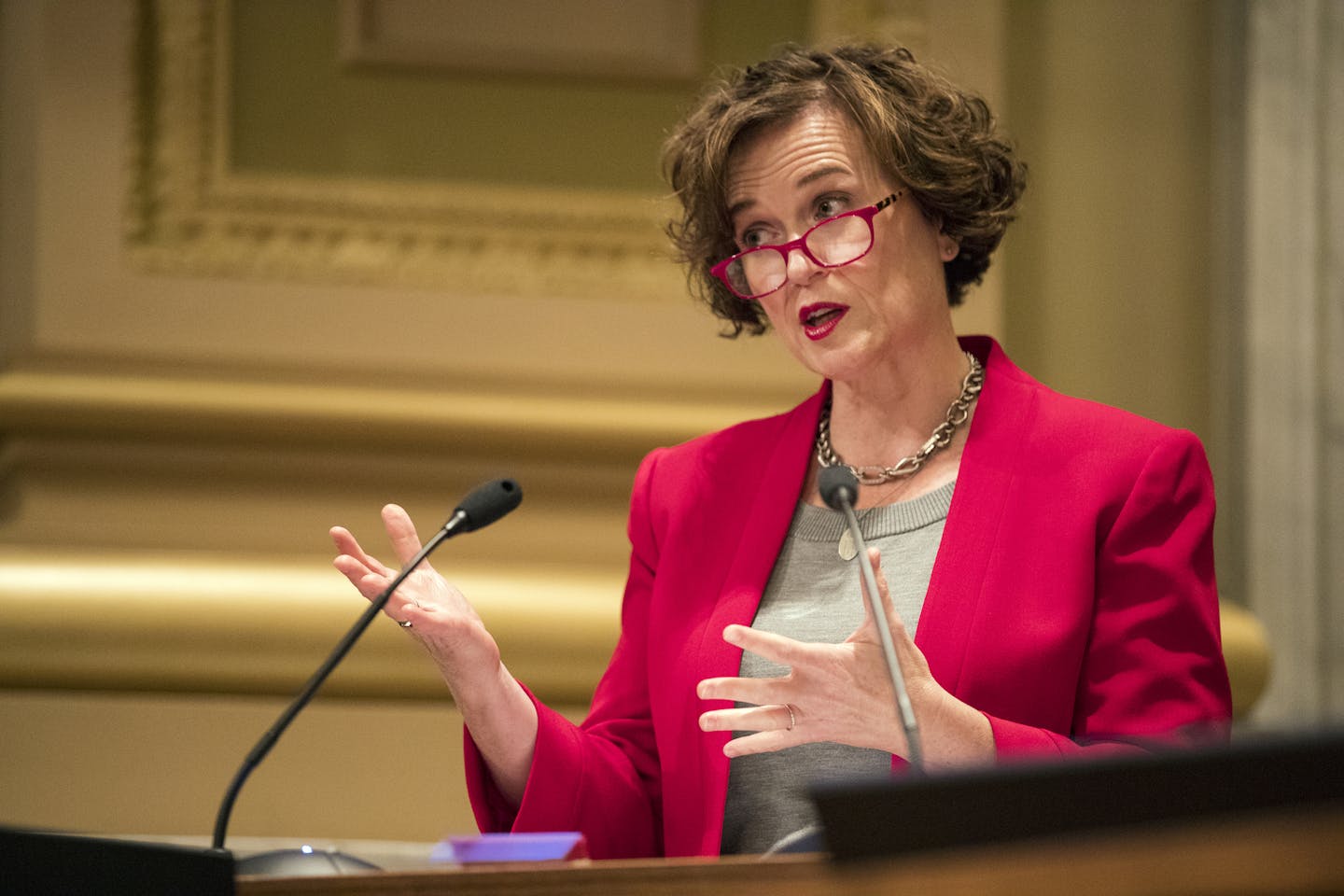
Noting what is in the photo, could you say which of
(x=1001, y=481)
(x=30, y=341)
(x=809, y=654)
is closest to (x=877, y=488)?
(x=1001, y=481)

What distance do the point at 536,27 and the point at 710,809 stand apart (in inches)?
56.8

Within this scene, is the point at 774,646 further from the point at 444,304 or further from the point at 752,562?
the point at 444,304

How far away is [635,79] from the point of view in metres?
2.38

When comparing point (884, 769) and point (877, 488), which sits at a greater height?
point (877, 488)

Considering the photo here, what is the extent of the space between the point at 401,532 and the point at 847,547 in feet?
1.80

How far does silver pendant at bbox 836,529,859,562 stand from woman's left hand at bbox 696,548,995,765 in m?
0.36

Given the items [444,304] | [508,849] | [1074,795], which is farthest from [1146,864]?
[444,304]

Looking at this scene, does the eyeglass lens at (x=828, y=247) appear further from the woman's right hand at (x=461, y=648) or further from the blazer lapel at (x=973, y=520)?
the woman's right hand at (x=461, y=648)

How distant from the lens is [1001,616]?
4.79ft

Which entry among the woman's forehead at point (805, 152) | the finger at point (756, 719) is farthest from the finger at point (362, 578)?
the woman's forehead at point (805, 152)

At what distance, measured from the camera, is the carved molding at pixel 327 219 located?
229 centimetres

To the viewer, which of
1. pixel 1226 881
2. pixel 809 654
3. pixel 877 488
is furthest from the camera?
pixel 877 488

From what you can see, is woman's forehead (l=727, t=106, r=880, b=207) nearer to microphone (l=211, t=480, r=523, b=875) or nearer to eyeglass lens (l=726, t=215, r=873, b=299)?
eyeglass lens (l=726, t=215, r=873, b=299)

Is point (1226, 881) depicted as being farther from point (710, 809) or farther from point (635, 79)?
point (635, 79)
